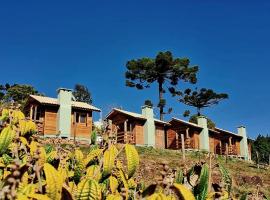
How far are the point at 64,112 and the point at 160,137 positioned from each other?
1152 centimetres

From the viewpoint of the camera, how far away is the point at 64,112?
28.9m

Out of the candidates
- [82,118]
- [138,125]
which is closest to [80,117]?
[82,118]

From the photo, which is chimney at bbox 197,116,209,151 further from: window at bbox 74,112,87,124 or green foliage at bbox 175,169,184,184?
green foliage at bbox 175,169,184,184

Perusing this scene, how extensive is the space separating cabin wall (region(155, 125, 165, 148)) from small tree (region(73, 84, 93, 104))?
49.7 metres

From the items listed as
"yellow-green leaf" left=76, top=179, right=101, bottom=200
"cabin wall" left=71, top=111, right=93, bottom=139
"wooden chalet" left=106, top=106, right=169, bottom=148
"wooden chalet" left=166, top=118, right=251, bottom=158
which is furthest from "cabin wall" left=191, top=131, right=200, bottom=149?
"yellow-green leaf" left=76, top=179, right=101, bottom=200

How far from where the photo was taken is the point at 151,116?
3519 cm

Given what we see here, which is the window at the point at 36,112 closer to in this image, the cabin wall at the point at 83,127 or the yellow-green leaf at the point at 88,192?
the cabin wall at the point at 83,127

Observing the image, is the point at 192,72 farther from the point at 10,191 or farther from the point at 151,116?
the point at 10,191

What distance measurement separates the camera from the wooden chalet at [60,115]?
1132 inches

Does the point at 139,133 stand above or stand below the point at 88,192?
above

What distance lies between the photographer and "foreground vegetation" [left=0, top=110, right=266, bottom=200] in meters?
1.34

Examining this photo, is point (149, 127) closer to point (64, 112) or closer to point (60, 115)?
point (64, 112)

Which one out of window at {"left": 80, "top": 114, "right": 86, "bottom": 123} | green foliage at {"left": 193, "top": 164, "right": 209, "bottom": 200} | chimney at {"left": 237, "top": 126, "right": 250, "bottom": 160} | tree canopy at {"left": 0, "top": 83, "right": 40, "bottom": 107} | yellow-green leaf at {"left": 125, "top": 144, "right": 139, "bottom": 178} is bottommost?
green foliage at {"left": 193, "top": 164, "right": 209, "bottom": 200}

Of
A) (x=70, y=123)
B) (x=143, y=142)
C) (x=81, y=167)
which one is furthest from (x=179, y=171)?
(x=143, y=142)
